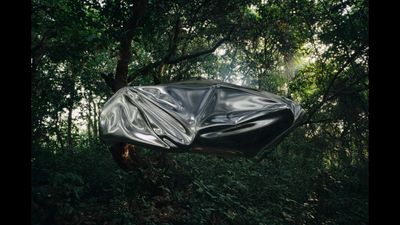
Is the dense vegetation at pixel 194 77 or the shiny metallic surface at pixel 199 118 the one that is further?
the dense vegetation at pixel 194 77

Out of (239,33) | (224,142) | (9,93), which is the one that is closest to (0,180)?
(9,93)

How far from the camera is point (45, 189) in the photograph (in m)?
4.53

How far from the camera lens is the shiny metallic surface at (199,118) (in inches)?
126

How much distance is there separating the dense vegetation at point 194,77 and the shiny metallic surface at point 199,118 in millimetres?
1751

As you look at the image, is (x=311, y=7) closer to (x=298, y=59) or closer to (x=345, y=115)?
(x=298, y=59)

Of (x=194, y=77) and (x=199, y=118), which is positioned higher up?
(x=194, y=77)

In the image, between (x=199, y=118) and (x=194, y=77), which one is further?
(x=194, y=77)

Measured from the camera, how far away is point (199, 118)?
3.40m

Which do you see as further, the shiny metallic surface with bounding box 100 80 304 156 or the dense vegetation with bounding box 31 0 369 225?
the dense vegetation with bounding box 31 0 369 225

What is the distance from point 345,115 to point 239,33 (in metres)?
5.69

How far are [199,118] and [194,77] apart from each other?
10.1ft

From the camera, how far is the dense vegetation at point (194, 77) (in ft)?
16.2

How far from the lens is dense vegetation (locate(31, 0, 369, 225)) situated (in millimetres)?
4934

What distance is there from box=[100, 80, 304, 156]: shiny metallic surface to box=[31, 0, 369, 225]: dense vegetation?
1.75 m
